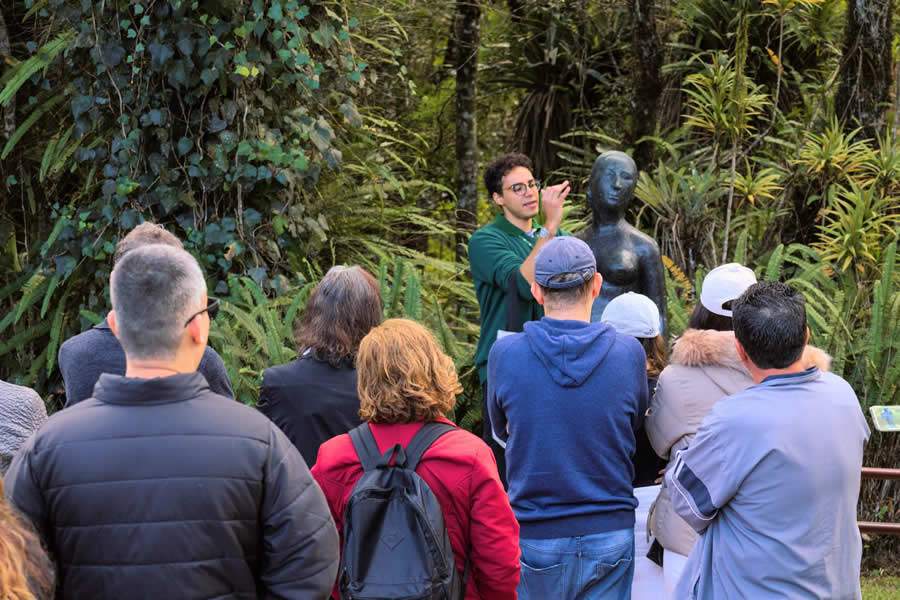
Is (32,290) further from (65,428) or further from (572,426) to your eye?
(65,428)

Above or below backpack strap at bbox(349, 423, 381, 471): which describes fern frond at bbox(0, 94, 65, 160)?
above

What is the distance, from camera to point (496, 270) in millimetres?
5418

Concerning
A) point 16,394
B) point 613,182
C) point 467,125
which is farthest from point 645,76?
point 16,394

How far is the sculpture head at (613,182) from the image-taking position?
5.73 metres

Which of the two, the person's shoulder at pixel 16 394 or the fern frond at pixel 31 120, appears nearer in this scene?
the person's shoulder at pixel 16 394

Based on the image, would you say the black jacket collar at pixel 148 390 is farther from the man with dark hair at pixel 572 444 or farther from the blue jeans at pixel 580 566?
the blue jeans at pixel 580 566

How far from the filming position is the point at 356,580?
320cm

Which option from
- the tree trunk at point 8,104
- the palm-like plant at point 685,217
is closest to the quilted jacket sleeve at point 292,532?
the tree trunk at point 8,104

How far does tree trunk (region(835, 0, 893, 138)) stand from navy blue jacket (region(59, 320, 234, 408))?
25.2 feet

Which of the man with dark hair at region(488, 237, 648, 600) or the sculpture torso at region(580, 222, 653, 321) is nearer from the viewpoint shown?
the man with dark hair at region(488, 237, 648, 600)

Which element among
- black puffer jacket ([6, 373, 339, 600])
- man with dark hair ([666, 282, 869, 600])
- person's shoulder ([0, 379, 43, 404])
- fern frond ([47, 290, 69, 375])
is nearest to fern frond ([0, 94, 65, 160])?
fern frond ([47, 290, 69, 375])

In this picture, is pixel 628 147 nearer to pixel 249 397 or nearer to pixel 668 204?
pixel 668 204

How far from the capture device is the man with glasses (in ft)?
17.5

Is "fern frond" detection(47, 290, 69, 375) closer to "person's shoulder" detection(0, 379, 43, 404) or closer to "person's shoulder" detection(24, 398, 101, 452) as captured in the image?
"person's shoulder" detection(0, 379, 43, 404)
